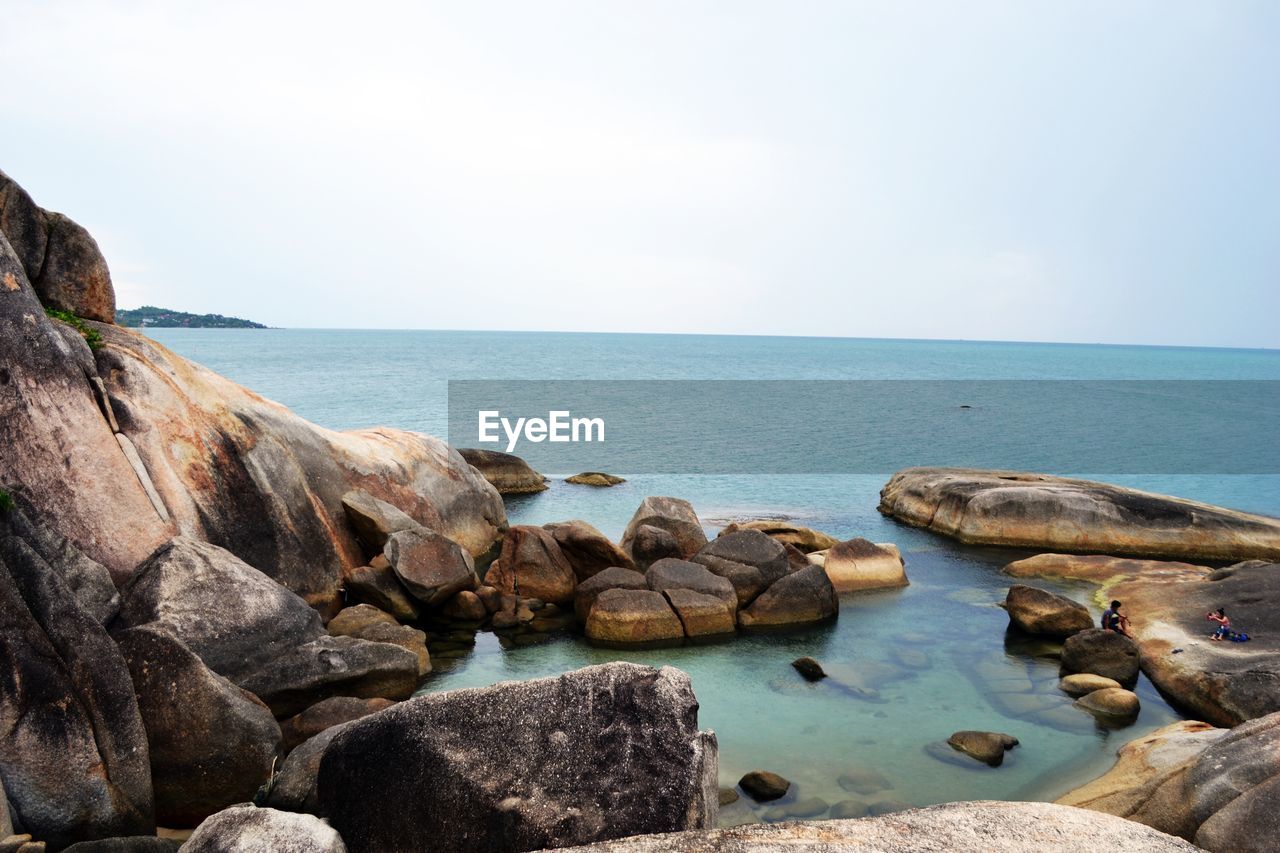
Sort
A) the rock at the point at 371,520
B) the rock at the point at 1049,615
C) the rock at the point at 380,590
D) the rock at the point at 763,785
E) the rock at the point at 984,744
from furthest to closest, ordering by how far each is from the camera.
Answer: the rock at the point at 371,520, the rock at the point at 1049,615, the rock at the point at 380,590, the rock at the point at 984,744, the rock at the point at 763,785

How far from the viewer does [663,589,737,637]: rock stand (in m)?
24.8

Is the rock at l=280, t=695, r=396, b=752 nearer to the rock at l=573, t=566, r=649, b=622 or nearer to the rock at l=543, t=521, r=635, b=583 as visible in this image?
the rock at l=573, t=566, r=649, b=622

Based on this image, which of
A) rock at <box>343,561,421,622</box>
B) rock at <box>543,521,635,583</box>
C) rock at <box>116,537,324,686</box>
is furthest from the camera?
rock at <box>543,521,635,583</box>

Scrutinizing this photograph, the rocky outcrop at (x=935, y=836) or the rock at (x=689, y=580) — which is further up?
the rocky outcrop at (x=935, y=836)

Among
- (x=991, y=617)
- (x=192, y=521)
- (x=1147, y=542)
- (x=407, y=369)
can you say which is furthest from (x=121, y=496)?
(x=407, y=369)

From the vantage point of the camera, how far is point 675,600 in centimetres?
2505

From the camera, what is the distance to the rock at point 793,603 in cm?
2597

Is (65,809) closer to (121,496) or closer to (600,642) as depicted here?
(121,496)

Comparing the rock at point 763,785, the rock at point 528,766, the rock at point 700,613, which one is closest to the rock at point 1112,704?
the rock at point 763,785

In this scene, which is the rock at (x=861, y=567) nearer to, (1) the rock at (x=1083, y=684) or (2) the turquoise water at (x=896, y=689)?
(2) the turquoise water at (x=896, y=689)

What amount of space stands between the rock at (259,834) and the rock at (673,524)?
2066 centimetres

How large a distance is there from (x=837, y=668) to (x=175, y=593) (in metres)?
15.5

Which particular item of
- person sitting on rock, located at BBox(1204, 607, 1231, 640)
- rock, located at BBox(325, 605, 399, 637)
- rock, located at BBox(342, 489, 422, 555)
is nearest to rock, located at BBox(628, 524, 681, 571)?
rock, located at BBox(342, 489, 422, 555)

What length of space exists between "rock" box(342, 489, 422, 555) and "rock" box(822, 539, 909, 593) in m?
14.0
